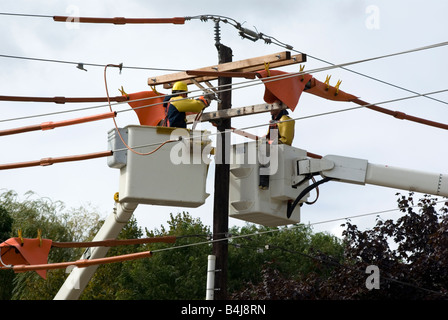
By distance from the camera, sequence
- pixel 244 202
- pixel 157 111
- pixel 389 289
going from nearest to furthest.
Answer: pixel 244 202 → pixel 157 111 → pixel 389 289

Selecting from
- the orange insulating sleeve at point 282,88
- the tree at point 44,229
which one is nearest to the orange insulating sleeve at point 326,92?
the orange insulating sleeve at point 282,88

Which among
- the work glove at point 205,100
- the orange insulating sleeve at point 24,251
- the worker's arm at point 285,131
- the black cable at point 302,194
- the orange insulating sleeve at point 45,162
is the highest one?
the work glove at point 205,100

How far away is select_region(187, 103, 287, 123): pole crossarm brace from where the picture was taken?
1296 centimetres

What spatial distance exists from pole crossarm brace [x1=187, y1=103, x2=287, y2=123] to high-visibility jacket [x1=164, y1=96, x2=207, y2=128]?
0.23m

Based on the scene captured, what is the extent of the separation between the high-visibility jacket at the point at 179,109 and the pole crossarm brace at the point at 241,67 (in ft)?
1.47

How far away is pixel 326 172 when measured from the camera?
12.5 m

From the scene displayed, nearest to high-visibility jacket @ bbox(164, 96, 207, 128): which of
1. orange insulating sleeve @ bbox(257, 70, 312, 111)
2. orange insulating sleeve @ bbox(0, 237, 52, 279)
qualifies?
orange insulating sleeve @ bbox(257, 70, 312, 111)

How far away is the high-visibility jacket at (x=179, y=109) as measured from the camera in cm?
1283

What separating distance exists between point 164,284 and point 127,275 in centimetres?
154

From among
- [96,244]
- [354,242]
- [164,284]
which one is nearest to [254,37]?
[96,244]

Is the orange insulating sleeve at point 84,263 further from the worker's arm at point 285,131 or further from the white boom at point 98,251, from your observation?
the worker's arm at point 285,131

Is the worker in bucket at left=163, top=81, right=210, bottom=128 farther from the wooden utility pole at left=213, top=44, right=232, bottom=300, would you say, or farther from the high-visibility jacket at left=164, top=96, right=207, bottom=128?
the wooden utility pole at left=213, top=44, right=232, bottom=300

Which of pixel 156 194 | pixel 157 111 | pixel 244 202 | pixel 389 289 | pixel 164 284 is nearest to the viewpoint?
pixel 156 194

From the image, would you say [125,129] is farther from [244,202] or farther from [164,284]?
[164,284]
